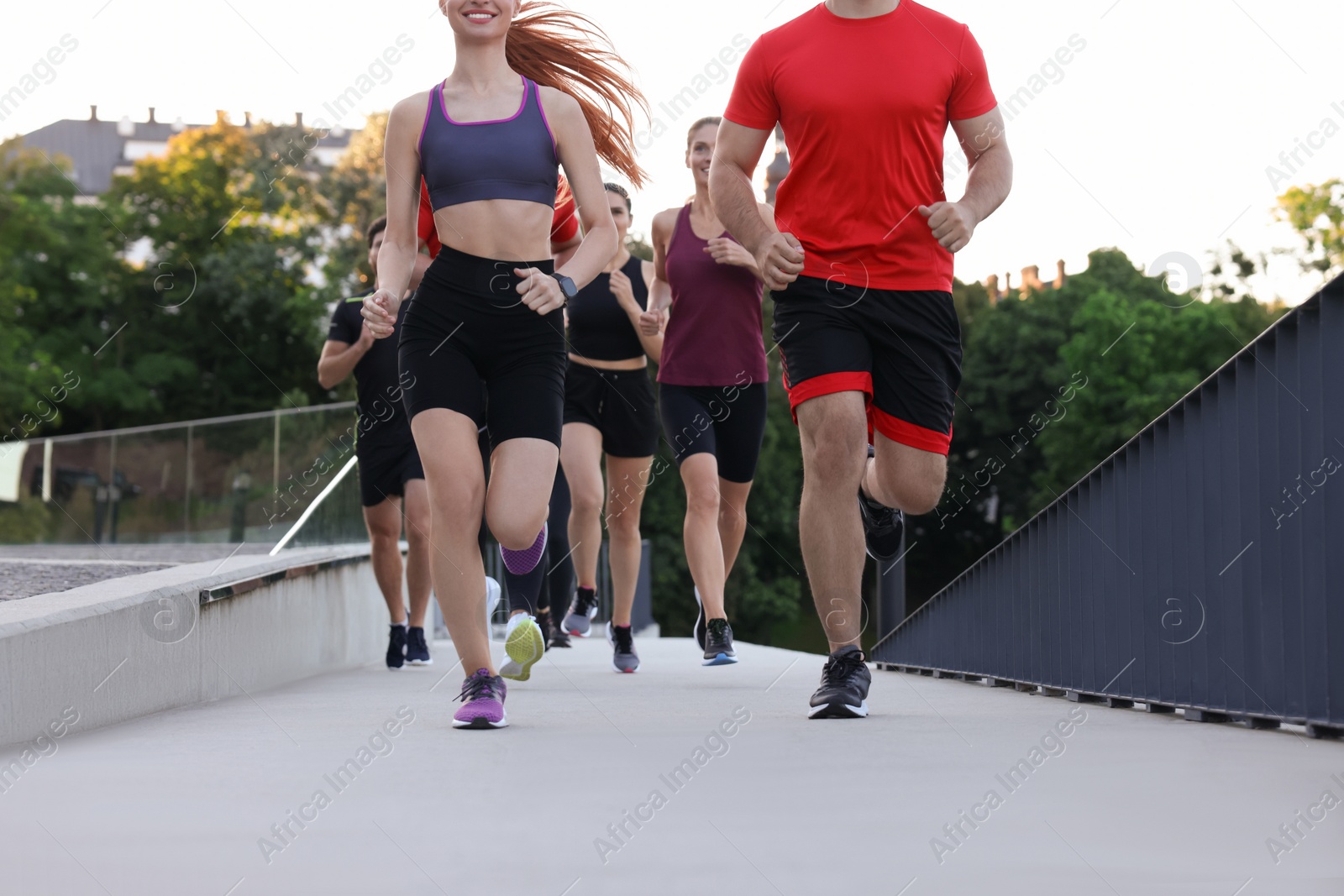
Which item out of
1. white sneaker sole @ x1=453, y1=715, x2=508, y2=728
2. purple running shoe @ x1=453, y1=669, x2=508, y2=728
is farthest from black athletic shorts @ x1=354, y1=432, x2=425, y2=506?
white sneaker sole @ x1=453, y1=715, x2=508, y2=728

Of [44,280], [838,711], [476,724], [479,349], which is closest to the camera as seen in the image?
[476,724]

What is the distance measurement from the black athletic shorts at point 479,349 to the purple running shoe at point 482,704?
2.37 feet

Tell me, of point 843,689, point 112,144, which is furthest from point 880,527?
point 112,144

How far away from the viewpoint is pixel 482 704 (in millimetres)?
4449

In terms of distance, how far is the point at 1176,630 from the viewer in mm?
4715

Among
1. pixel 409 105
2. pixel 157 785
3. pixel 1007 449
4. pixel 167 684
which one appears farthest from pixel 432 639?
pixel 1007 449

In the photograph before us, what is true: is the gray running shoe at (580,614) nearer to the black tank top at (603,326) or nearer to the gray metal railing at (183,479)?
the black tank top at (603,326)

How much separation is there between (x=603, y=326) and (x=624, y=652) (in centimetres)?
168

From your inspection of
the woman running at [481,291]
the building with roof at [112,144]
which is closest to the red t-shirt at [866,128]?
the woman running at [481,291]

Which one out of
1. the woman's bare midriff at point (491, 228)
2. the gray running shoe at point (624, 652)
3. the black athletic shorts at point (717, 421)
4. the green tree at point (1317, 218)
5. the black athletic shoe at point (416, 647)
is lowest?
the black athletic shoe at point (416, 647)

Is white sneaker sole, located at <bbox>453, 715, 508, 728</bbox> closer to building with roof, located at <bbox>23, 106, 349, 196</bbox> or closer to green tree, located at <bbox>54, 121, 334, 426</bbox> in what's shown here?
green tree, located at <bbox>54, 121, 334, 426</bbox>

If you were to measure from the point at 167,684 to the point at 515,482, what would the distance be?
4.94 feet

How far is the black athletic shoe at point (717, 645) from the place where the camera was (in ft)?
23.7

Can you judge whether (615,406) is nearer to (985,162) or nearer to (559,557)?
(559,557)
